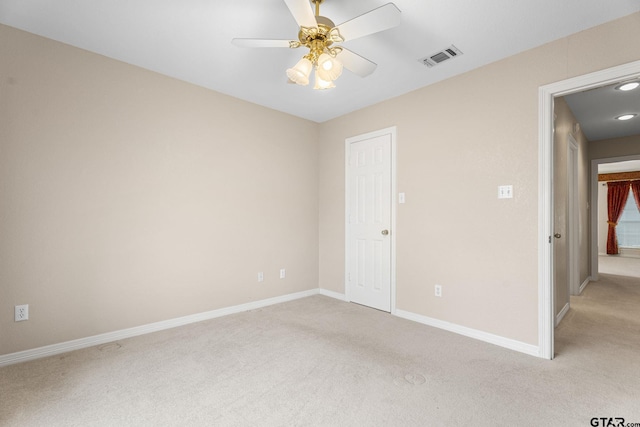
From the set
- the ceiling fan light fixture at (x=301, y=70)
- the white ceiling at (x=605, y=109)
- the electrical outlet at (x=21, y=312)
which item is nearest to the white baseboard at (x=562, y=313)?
the white ceiling at (x=605, y=109)

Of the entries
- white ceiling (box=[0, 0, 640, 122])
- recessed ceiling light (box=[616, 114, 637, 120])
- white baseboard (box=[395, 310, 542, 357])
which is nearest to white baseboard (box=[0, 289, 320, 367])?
white baseboard (box=[395, 310, 542, 357])

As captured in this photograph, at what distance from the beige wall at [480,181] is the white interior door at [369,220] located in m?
0.19

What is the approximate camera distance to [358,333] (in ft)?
9.50

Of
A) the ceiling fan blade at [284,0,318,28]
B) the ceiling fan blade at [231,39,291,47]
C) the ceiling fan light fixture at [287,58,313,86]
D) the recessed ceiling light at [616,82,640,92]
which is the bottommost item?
the ceiling fan light fixture at [287,58,313,86]

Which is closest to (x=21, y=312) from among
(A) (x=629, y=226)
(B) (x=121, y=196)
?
(B) (x=121, y=196)

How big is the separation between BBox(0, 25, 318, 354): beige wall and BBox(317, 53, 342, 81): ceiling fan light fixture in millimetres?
1890

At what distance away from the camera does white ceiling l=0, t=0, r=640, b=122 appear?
2.00 meters

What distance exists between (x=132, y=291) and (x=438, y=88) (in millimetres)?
3654

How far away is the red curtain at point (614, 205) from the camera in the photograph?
8.70m

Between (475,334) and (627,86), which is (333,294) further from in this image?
(627,86)

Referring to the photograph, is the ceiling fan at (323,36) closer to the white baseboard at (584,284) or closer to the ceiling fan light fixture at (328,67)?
the ceiling fan light fixture at (328,67)

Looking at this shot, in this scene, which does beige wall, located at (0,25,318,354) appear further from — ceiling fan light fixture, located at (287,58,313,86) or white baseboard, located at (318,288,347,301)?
ceiling fan light fixture, located at (287,58,313,86)

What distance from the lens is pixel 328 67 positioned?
1.89 m

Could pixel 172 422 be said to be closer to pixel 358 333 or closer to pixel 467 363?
pixel 358 333
